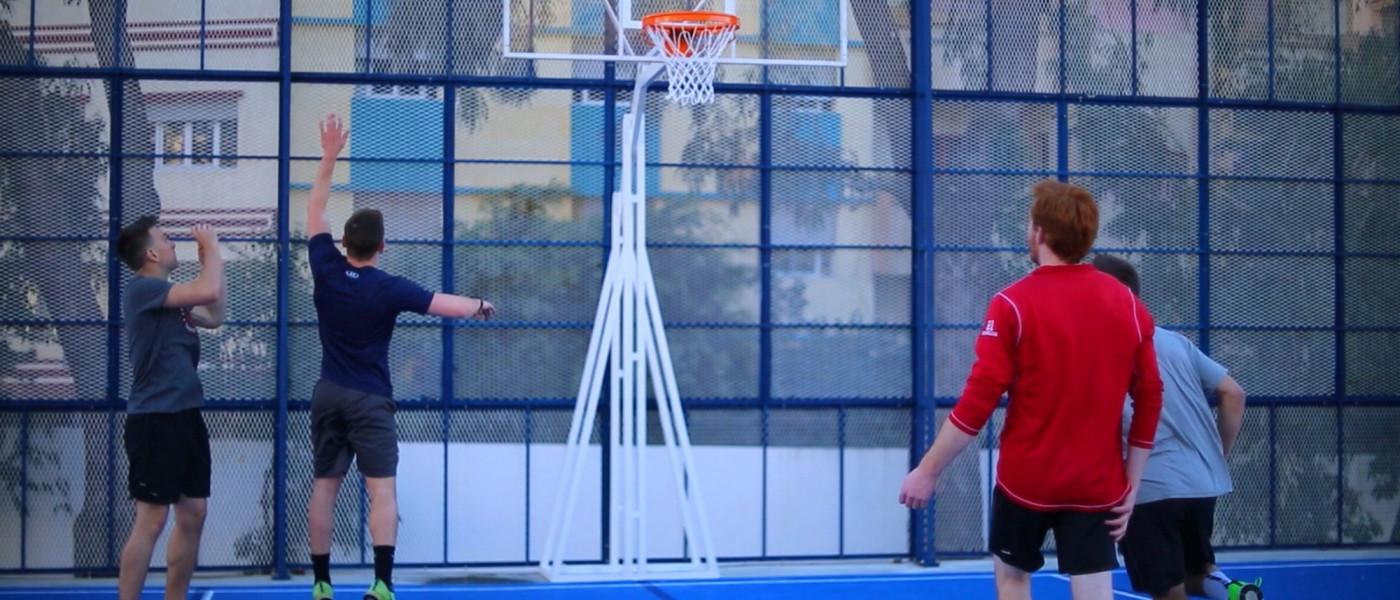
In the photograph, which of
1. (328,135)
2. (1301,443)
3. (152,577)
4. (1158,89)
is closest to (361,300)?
(328,135)

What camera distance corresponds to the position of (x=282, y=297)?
8.80m

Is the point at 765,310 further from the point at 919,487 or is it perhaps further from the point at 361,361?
the point at 919,487

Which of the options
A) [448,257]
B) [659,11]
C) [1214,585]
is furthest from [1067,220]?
[448,257]

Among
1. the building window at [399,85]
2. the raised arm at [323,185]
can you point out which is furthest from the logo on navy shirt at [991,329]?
the building window at [399,85]

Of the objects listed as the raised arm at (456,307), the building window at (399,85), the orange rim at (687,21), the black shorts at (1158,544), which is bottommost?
the black shorts at (1158,544)

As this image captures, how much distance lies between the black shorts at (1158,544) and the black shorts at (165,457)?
3783 mm

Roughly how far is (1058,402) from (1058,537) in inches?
17.6

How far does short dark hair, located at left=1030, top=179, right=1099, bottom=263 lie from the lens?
481 centimetres

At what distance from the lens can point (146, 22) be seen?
8945 mm

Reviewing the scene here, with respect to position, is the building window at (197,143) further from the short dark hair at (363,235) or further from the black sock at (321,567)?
the black sock at (321,567)

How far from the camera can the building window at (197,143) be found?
8922 mm


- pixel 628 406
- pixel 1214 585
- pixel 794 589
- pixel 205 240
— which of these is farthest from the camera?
pixel 628 406

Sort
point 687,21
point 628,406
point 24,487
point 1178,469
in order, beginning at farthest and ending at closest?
point 24,487 < point 628,406 < point 687,21 < point 1178,469

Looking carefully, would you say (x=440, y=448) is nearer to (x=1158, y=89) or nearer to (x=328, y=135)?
(x=328, y=135)
